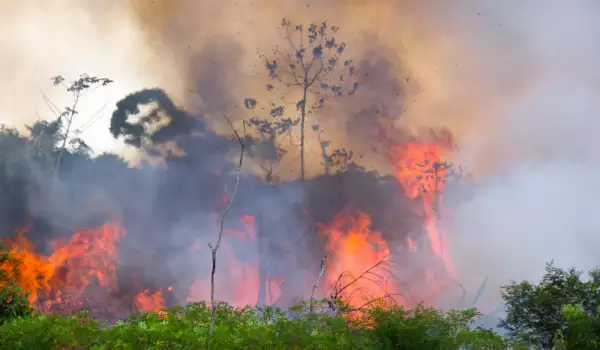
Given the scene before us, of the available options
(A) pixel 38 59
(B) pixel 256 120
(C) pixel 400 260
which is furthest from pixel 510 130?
(A) pixel 38 59

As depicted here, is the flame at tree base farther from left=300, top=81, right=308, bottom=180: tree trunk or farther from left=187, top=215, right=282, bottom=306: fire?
left=300, top=81, right=308, bottom=180: tree trunk

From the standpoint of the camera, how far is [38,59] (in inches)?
927


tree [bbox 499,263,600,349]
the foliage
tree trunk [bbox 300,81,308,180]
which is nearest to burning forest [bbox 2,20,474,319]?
tree trunk [bbox 300,81,308,180]

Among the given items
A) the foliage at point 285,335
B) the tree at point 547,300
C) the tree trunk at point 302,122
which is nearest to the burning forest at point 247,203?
the tree trunk at point 302,122

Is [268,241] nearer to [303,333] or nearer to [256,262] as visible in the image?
[256,262]

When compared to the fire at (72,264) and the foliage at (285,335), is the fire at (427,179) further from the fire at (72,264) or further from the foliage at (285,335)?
the foliage at (285,335)

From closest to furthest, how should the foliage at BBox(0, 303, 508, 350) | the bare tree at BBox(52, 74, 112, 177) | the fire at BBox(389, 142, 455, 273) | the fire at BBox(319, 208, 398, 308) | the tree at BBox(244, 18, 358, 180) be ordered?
1. the foliage at BBox(0, 303, 508, 350)
2. the fire at BBox(319, 208, 398, 308)
3. the bare tree at BBox(52, 74, 112, 177)
4. the fire at BBox(389, 142, 455, 273)
5. the tree at BBox(244, 18, 358, 180)

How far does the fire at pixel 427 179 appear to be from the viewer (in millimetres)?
23922

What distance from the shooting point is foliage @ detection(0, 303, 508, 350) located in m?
4.77

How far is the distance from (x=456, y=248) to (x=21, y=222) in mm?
18612

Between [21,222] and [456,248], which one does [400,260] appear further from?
[21,222]

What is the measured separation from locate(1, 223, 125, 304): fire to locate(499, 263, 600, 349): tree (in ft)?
48.9

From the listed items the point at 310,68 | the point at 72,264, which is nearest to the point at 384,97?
the point at 310,68

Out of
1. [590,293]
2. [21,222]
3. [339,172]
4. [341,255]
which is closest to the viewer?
[590,293]
